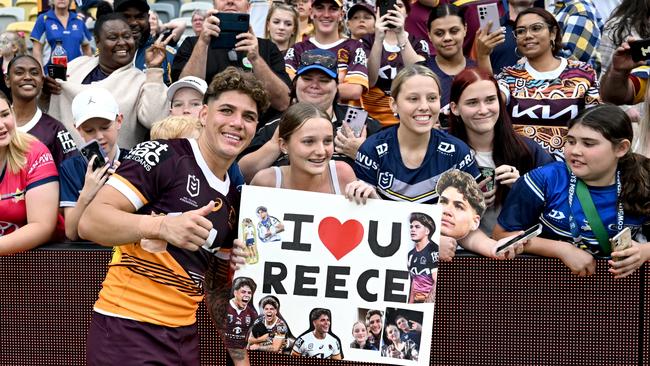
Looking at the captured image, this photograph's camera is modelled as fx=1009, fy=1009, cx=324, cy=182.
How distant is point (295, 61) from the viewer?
26.4 ft

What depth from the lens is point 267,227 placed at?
4852 millimetres

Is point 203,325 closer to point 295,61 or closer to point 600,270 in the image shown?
point 600,270

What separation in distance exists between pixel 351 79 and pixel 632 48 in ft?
7.04

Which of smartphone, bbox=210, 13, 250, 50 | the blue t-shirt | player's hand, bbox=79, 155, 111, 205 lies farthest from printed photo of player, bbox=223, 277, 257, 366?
the blue t-shirt

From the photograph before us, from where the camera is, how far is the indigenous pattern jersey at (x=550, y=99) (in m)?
6.71

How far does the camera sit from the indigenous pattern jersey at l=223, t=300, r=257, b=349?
4895 mm

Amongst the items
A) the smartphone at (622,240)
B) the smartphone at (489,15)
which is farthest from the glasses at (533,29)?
the smartphone at (622,240)

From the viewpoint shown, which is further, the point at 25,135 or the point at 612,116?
the point at 25,135

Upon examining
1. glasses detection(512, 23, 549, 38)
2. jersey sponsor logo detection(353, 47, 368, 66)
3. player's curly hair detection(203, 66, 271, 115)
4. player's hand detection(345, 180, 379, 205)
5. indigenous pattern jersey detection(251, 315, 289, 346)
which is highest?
glasses detection(512, 23, 549, 38)

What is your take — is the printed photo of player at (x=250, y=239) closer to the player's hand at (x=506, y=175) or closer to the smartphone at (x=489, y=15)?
the player's hand at (x=506, y=175)

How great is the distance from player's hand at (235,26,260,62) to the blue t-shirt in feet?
18.5

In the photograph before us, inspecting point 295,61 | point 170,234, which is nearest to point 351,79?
point 295,61

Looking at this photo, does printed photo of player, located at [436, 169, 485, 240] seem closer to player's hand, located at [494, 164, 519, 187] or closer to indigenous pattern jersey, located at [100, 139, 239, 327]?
player's hand, located at [494, 164, 519, 187]

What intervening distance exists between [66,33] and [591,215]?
8.93m
